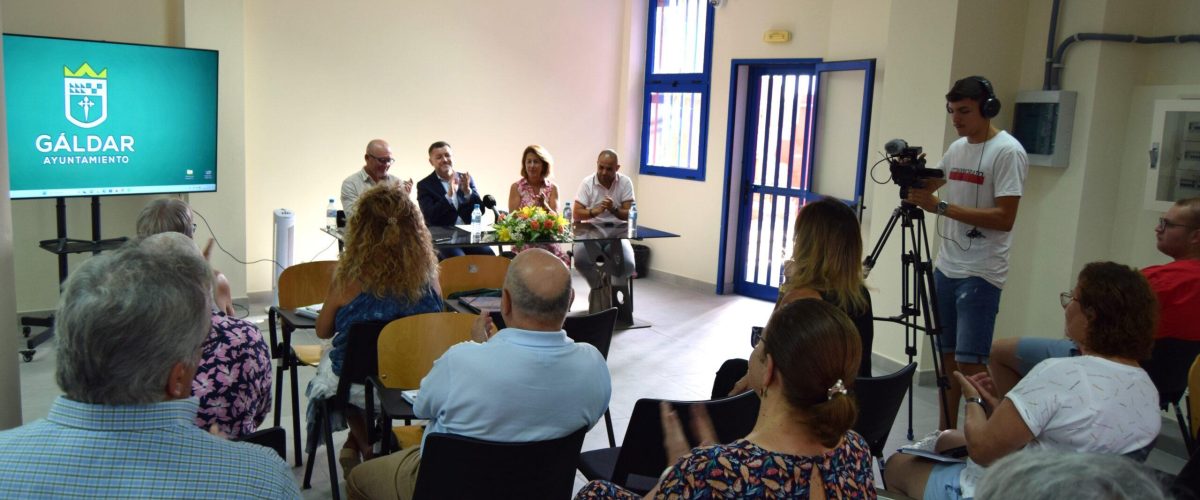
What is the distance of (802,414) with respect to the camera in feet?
6.44

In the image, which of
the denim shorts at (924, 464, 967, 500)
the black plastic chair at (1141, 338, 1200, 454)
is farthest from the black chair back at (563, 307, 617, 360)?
the black plastic chair at (1141, 338, 1200, 454)

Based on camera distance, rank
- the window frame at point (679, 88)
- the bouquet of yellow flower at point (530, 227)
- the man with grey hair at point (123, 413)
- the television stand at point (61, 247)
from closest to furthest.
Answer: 1. the man with grey hair at point (123, 413)
2. the television stand at point (61, 247)
3. the bouquet of yellow flower at point (530, 227)
4. the window frame at point (679, 88)

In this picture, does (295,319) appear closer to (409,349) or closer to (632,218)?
(409,349)

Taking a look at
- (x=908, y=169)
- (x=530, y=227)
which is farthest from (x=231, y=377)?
(x=530, y=227)

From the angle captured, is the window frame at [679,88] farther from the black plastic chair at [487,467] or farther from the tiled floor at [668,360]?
the black plastic chair at [487,467]

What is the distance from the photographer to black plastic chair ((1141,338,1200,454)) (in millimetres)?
3418

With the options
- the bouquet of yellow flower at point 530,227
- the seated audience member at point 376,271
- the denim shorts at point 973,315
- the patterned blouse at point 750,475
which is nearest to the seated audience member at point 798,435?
the patterned blouse at point 750,475

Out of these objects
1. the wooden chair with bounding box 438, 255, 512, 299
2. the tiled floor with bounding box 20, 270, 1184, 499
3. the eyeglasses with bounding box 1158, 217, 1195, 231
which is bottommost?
the tiled floor with bounding box 20, 270, 1184, 499

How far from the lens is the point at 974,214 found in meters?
4.17

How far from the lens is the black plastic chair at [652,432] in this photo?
2.64m

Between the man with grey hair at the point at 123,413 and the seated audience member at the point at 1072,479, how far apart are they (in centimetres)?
118

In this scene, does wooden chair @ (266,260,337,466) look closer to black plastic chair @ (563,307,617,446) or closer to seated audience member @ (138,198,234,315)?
seated audience member @ (138,198,234,315)

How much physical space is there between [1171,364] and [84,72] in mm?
6003

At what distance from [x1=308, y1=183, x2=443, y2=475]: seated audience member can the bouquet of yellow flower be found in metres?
2.41
